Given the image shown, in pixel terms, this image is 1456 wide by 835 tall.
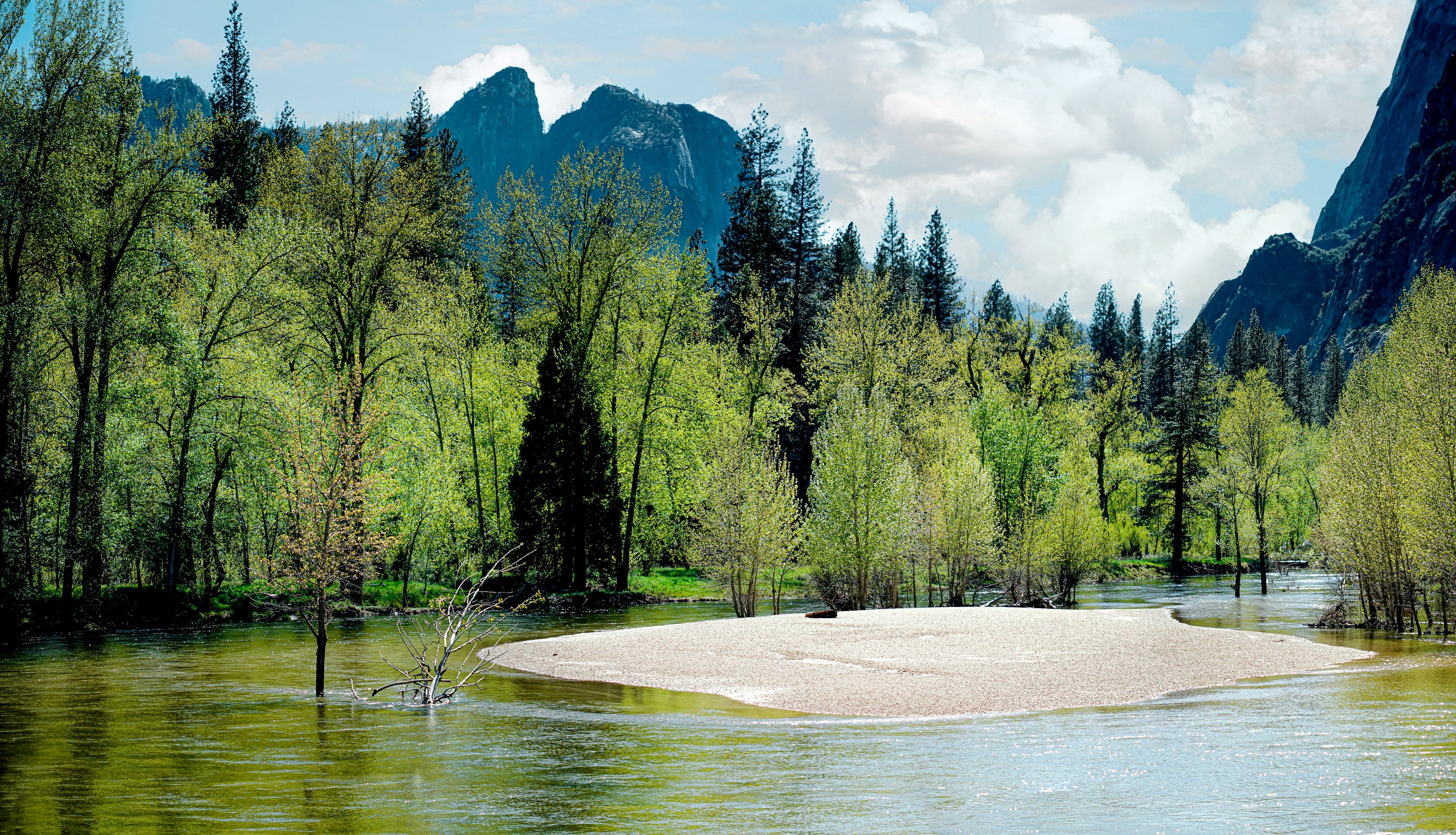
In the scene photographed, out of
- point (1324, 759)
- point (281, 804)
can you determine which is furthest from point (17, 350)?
point (1324, 759)

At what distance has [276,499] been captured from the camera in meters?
43.5

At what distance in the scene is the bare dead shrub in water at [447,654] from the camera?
22172 millimetres

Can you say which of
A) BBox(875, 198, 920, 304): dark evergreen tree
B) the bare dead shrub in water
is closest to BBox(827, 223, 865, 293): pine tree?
BBox(875, 198, 920, 304): dark evergreen tree

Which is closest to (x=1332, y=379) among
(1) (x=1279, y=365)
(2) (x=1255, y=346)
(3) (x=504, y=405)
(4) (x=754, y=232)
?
(1) (x=1279, y=365)

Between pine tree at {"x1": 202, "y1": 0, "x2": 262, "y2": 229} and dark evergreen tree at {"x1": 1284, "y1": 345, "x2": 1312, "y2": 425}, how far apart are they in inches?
4581

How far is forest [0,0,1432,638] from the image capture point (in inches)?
1391

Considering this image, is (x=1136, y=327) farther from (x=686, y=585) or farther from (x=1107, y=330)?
(x=686, y=585)

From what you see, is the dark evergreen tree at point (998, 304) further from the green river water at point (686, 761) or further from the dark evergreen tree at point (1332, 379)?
the green river water at point (686, 761)

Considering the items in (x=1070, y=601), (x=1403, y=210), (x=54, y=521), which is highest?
(x=1403, y=210)

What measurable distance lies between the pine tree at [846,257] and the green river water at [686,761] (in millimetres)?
61413

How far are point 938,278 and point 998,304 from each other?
2399 cm

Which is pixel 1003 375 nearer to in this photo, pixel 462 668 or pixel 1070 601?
pixel 1070 601

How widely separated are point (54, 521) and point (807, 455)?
4716 cm

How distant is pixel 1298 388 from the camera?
403 ft
